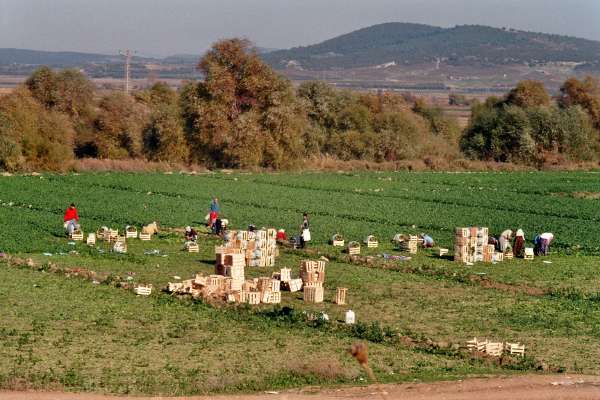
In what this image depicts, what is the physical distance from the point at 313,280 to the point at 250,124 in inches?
1815

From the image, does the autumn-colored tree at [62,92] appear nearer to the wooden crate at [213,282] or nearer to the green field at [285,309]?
the green field at [285,309]

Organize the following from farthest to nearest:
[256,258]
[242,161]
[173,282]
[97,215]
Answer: [242,161] → [97,215] → [256,258] → [173,282]

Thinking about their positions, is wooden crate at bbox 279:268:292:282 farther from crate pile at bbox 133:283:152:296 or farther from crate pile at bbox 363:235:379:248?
crate pile at bbox 363:235:379:248

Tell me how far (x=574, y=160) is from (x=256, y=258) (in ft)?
191

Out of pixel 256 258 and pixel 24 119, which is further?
pixel 24 119

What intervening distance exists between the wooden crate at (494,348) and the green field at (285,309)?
21.3 inches

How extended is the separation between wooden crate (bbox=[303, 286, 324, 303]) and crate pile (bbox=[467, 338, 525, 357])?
592 centimetres

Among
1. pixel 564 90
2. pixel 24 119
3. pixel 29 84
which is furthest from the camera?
pixel 564 90

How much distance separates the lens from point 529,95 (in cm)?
9675

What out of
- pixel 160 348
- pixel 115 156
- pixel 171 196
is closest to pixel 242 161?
pixel 115 156

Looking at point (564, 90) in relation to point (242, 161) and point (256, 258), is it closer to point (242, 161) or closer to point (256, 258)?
point (242, 161)

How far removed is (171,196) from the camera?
184 feet

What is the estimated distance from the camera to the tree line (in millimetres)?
75250

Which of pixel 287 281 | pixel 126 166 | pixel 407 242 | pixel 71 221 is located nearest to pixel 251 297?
pixel 287 281
